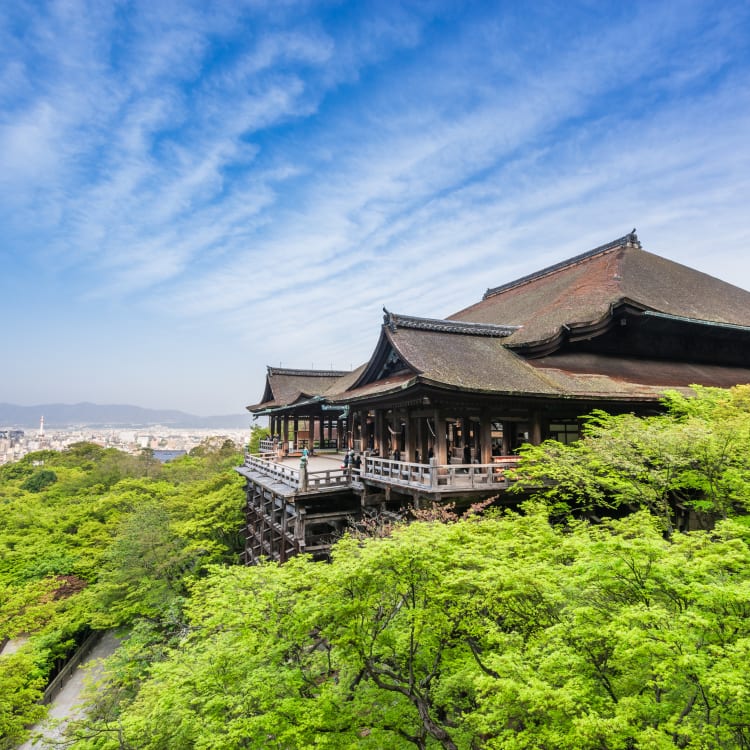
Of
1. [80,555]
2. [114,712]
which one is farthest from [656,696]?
[80,555]

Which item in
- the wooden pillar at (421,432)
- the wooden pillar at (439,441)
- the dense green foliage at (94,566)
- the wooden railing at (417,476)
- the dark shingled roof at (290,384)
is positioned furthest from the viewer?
the dark shingled roof at (290,384)

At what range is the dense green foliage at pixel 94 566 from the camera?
19109mm

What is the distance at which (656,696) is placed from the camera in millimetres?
4941

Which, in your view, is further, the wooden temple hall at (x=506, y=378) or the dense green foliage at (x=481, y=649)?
the wooden temple hall at (x=506, y=378)

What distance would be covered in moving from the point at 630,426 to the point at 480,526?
507 cm

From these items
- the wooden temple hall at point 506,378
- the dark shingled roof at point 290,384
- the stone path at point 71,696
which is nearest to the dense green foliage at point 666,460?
the wooden temple hall at point 506,378

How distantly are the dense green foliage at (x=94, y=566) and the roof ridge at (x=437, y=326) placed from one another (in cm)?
956

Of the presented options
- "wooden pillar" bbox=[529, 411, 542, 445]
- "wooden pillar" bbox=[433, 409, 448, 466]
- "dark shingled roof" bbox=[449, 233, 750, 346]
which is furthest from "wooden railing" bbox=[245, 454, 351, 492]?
"dark shingled roof" bbox=[449, 233, 750, 346]

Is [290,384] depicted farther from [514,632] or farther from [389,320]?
[514,632]

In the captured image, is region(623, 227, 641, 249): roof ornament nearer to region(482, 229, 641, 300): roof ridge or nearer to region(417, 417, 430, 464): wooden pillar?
region(482, 229, 641, 300): roof ridge

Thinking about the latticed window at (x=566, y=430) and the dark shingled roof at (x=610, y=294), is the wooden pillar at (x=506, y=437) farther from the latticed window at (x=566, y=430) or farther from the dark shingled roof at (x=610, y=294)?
the dark shingled roof at (x=610, y=294)

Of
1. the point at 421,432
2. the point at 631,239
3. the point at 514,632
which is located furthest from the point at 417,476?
the point at 631,239

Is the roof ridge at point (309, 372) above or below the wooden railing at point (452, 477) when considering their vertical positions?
above

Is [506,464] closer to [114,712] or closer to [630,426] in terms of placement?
[630,426]
